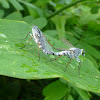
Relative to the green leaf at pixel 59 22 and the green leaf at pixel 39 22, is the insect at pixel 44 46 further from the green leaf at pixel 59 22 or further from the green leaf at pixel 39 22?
the green leaf at pixel 59 22

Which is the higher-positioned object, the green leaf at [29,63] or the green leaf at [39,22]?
the green leaf at [39,22]

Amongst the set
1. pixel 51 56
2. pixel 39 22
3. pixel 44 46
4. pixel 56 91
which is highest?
pixel 39 22

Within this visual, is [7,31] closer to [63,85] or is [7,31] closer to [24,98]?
[63,85]

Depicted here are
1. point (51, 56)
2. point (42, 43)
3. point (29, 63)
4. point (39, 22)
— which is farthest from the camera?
point (39, 22)

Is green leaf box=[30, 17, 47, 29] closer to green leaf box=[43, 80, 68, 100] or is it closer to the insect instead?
the insect

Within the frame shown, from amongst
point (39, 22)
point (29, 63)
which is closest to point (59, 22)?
point (39, 22)

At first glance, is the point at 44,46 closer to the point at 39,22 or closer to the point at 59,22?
the point at 39,22

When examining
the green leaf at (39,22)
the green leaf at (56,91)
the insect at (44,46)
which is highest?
the green leaf at (39,22)

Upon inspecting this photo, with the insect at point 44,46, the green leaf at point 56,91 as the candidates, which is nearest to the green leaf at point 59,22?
the insect at point 44,46
